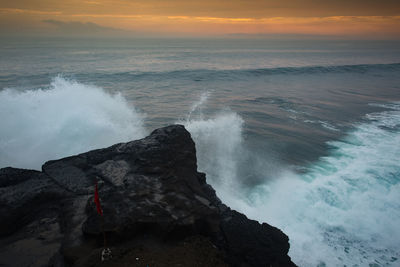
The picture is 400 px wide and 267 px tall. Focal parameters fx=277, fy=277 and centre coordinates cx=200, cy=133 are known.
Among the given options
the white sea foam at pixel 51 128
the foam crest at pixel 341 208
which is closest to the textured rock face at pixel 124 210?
the foam crest at pixel 341 208

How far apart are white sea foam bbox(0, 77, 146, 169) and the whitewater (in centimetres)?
3

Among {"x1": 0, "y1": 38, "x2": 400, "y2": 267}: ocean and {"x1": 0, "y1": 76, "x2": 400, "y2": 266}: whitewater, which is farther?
{"x1": 0, "y1": 38, "x2": 400, "y2": 267}: ocean

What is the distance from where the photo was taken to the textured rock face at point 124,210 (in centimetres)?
417

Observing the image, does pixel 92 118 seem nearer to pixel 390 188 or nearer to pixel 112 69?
pixel 390 188

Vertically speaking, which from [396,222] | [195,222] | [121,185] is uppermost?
[121,185]

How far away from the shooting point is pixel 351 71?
36.7 metres

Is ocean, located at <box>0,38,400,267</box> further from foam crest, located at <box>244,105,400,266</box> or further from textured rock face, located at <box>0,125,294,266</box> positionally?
textured rock face, located at <box>0,125,294,266</box>

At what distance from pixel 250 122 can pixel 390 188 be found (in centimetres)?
761

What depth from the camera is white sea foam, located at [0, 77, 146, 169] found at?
9398 millimetres

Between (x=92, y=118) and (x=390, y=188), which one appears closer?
(x=390, y=188)

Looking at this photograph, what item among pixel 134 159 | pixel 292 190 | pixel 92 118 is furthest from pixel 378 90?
pixel 134 159

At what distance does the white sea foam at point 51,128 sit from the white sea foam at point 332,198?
12.8ft

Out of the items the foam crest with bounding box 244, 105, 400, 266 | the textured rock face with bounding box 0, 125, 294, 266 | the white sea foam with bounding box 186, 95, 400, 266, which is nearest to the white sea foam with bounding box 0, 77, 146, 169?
the white sea foam with bounding box 186, 95, 400, 266

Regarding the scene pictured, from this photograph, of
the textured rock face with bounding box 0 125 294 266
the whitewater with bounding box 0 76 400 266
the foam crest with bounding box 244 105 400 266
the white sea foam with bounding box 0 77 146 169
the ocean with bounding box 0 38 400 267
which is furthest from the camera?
the white sea foam with bounding box 0 77 146 169
